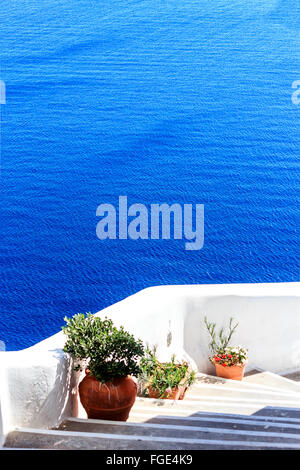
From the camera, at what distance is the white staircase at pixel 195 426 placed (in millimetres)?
2510

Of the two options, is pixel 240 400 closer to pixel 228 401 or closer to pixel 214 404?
pixel 228 401

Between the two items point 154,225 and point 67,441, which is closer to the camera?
point 67,441

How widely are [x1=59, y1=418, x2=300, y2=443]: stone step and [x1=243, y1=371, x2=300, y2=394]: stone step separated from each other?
1.32 metres

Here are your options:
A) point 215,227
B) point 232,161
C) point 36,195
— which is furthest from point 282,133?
point 36,195

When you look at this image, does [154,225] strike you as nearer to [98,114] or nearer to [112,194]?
[112,194]

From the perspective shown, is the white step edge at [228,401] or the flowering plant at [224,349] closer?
the white step edge at [228,401]

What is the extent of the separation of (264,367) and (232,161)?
1111 centimetres

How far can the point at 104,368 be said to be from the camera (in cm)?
292

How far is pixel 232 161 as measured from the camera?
50.1ft

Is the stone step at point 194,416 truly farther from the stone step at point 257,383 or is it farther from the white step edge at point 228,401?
the stone step at point 257,383

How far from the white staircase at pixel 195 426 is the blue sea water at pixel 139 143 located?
22.5 feet

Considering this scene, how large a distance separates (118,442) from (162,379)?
52.3 inches

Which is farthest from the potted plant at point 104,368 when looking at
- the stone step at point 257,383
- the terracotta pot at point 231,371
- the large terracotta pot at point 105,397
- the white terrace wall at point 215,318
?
the terracotta pot at point 231,371

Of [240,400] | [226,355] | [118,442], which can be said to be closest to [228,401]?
[240,400]
